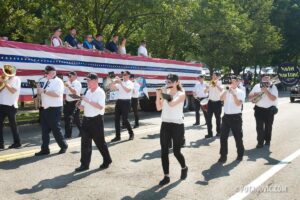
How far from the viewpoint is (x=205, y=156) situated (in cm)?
948

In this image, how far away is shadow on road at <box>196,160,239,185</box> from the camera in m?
7.49

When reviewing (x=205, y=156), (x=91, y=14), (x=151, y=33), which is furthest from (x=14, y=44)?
(x=151, y=33)

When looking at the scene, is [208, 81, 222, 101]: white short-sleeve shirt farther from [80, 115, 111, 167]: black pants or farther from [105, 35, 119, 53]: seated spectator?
[80, 115, 111, 167]: black pants

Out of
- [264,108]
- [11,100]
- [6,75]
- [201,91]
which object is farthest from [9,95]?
[201,91]

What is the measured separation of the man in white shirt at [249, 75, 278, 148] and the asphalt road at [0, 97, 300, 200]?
13.8 inches

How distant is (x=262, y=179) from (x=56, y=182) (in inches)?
138

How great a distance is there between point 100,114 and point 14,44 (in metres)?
5.20

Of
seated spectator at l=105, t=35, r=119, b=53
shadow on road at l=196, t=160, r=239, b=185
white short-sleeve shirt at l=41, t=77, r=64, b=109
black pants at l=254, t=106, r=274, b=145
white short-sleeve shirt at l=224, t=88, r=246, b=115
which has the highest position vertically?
seated spectator at l=105, t=35, r=119, b=53

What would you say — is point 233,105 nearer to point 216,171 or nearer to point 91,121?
point 216,171

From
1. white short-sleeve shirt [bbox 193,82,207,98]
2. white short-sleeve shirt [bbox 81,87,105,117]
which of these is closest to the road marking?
white short-sleeve shirt [bbox 81,87,105,117]

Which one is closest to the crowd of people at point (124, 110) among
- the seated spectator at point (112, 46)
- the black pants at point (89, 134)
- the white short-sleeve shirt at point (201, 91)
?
the black pants at point (89, 134)

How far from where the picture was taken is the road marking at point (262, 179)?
656 centimetres

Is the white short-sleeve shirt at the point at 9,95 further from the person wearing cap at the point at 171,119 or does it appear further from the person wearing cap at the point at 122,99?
the person wearing cap at the point at 171,119

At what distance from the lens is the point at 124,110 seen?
1165 cm
